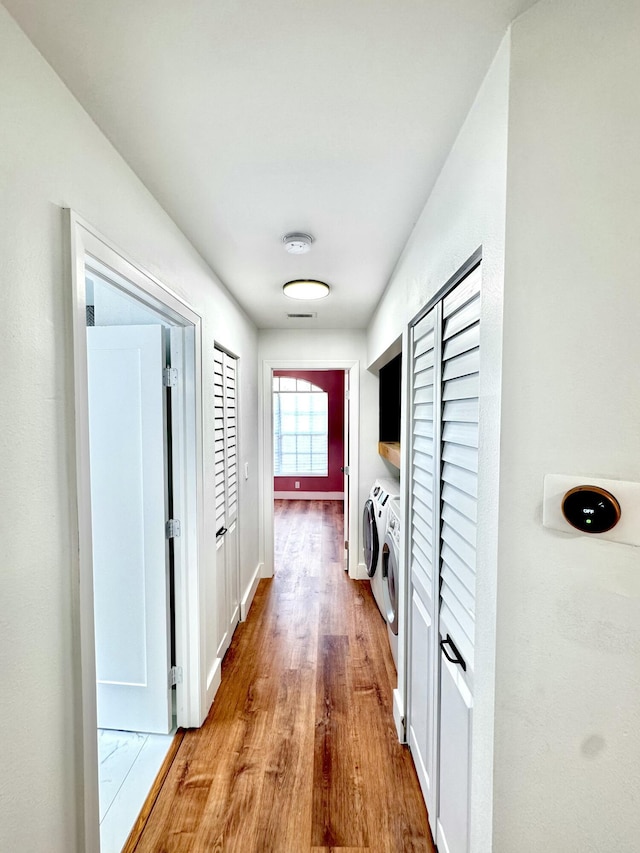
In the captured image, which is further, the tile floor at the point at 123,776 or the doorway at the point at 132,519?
the doorway at the point at 132,519

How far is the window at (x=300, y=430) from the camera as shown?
7250 mm

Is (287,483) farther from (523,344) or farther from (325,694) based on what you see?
(523,344)

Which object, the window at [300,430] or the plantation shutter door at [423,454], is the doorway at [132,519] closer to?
the plantation shutter door at [423,454]

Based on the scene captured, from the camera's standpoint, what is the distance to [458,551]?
3.75ft

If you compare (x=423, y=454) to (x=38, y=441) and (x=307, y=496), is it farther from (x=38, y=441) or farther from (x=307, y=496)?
(x=307, y=496)

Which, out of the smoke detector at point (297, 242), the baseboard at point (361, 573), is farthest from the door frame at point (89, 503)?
the baseboard at point (361, 573)

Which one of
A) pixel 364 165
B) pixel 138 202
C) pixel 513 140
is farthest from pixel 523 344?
pixel 138 202

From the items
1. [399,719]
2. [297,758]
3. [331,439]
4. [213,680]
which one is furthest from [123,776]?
[331,439]

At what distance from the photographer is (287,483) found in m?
7.27

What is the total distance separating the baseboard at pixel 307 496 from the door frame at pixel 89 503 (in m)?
5.28

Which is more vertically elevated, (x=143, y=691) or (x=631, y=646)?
(x=631, y=646)

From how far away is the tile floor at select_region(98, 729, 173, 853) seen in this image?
1439 millimetres

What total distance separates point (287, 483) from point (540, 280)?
6.73m

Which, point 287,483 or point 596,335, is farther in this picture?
point 287,483
